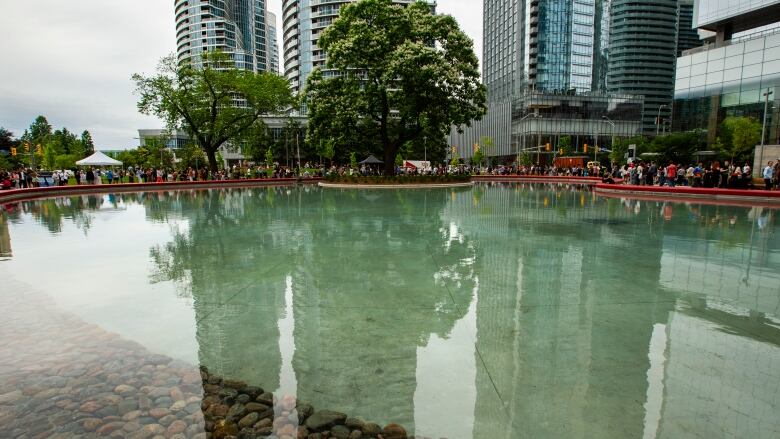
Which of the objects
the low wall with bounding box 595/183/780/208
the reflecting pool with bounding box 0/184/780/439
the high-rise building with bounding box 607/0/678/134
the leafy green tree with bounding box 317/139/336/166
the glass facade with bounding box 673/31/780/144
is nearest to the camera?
the reflecting pool with bounding box 0/184/780/439

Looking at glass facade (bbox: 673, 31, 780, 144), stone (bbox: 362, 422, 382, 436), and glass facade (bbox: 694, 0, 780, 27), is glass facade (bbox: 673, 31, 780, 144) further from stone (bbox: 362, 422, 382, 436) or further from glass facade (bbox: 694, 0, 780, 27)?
stone (bbox: 362, 422, 382, 436)

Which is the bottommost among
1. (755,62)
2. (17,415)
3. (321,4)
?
(17,415)

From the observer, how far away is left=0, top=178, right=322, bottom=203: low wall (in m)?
24.7

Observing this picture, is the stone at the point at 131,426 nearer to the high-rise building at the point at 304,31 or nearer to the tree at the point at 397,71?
the tree at the point at 397,71

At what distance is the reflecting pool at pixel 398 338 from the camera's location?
10.4ft

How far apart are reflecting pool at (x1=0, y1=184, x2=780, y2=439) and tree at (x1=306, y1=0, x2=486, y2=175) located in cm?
2377

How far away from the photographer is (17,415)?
3223 millimetres

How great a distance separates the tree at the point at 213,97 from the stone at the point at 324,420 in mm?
40595

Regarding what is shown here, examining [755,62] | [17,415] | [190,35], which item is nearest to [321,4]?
[190,35]

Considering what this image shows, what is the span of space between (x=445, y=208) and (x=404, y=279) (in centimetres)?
1093

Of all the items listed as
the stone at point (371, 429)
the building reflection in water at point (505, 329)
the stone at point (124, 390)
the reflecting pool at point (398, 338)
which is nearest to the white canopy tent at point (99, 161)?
the reflecting pool at point (398, 338)

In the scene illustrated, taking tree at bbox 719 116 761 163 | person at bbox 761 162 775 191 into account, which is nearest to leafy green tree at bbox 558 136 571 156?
tree at bbox 719 116 761 163

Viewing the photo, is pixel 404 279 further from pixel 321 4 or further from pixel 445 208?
pixel 321 4

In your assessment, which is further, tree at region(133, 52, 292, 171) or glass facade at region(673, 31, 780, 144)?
glass facade at region(673, 31, 780, 144)
